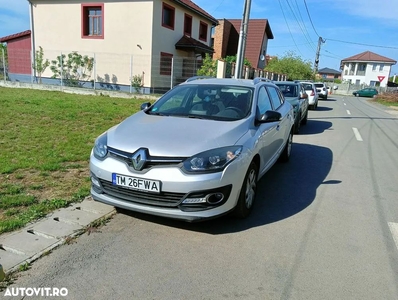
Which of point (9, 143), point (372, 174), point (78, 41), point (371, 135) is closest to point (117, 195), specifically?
point (9, 143)

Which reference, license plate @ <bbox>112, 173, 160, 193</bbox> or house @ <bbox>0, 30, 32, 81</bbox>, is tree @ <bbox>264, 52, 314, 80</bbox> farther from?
license plate @ <bbox>112, 173, 160, 193</bbox>

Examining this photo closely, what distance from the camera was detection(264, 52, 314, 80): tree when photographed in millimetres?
45406

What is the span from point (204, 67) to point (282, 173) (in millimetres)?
12311

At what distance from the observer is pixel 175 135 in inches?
141

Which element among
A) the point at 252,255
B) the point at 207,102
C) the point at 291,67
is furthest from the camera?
the point at 291,67

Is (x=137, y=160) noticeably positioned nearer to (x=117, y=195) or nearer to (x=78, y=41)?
(x=117, y=195)

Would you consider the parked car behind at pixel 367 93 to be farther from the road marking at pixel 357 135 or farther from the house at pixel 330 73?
the house at pixel 330 73

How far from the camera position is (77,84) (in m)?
18.9

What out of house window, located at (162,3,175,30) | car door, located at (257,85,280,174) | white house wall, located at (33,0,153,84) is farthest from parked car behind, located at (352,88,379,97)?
car door, located at (257,85,280,174)

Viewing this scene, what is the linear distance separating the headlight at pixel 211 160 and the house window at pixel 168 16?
693 inches

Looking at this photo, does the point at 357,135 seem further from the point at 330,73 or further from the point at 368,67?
the point at 330,73

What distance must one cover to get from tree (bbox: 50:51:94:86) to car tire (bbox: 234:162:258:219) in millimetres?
17262

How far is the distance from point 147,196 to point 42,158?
123 inches

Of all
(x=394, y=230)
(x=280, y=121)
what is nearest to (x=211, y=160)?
(x=394, y=230)
